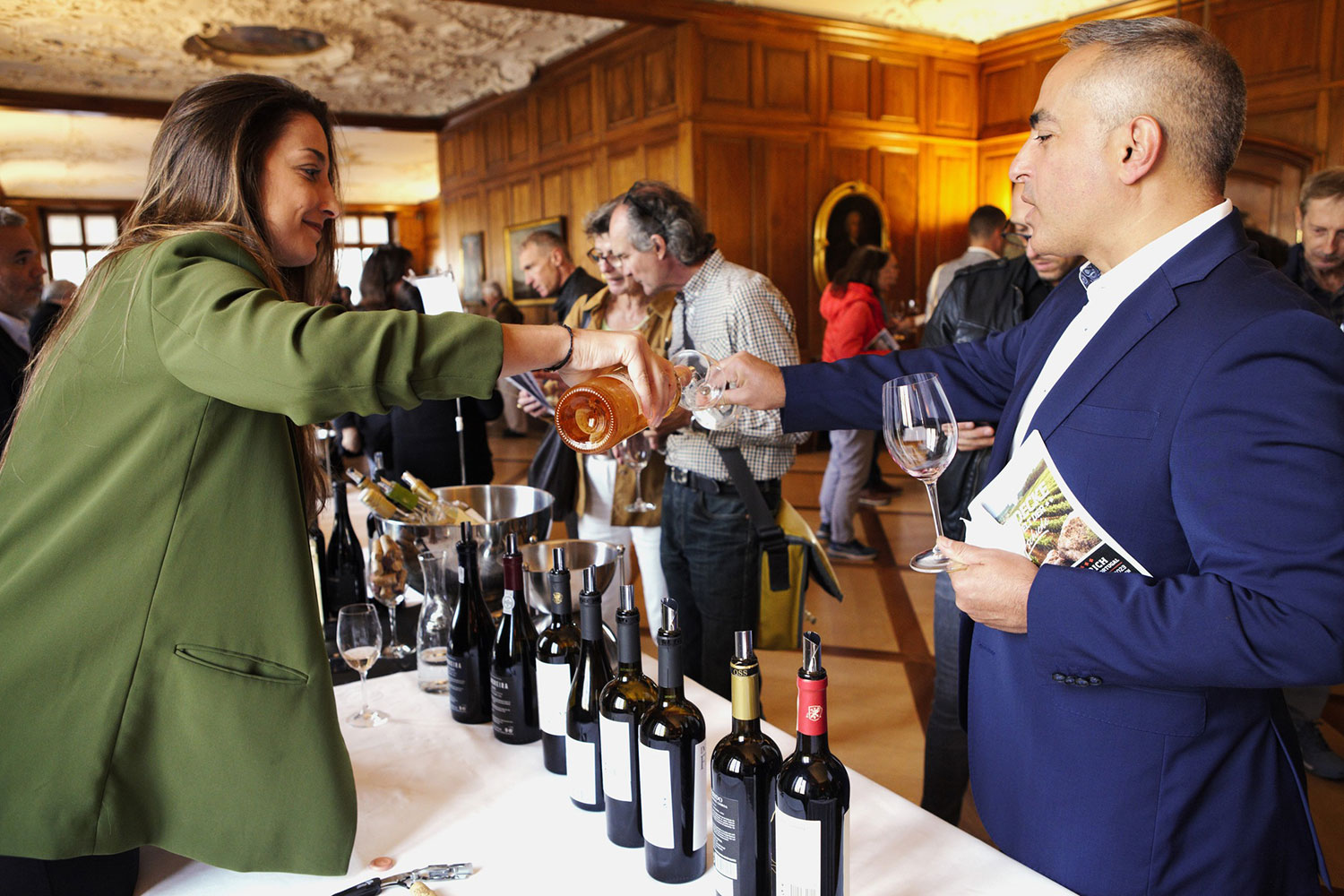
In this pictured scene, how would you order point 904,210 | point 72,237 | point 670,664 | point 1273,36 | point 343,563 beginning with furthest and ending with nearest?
1. point 72,237
2. point 904,210
3. point 1273,36
4. point 343,563
5. point 670,664

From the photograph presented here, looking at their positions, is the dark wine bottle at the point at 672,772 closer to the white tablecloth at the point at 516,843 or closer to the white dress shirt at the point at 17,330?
the white tablecloth at the point at 516,843

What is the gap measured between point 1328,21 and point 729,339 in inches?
260

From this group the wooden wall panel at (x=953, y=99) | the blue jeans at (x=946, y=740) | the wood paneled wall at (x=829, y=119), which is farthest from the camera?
the wooden wall panel at (x=953, y=99)

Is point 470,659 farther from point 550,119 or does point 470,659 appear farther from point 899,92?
point 550,119

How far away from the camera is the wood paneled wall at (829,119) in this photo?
691 cm

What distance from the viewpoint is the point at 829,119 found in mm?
8258

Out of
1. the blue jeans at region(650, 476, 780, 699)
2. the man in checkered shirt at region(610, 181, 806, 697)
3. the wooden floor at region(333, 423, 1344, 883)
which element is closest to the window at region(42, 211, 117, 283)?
the wooden floor at region(333, 423, 1344, 883)

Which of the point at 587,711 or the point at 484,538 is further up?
the point at 484,538

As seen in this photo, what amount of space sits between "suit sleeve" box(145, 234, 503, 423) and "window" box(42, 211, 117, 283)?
18665 mm

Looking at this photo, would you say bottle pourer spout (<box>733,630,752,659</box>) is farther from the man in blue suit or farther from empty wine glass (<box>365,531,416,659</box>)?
empty wine glass (<box>365,531,416,659</box>)

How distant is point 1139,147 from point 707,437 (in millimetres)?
1631

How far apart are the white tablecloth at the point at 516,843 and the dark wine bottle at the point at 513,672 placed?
1.2 inches

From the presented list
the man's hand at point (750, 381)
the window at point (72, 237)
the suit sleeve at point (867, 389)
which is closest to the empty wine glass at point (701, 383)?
the man's hand at point (750, 381)

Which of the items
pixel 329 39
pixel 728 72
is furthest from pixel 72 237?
pixel 728 72
